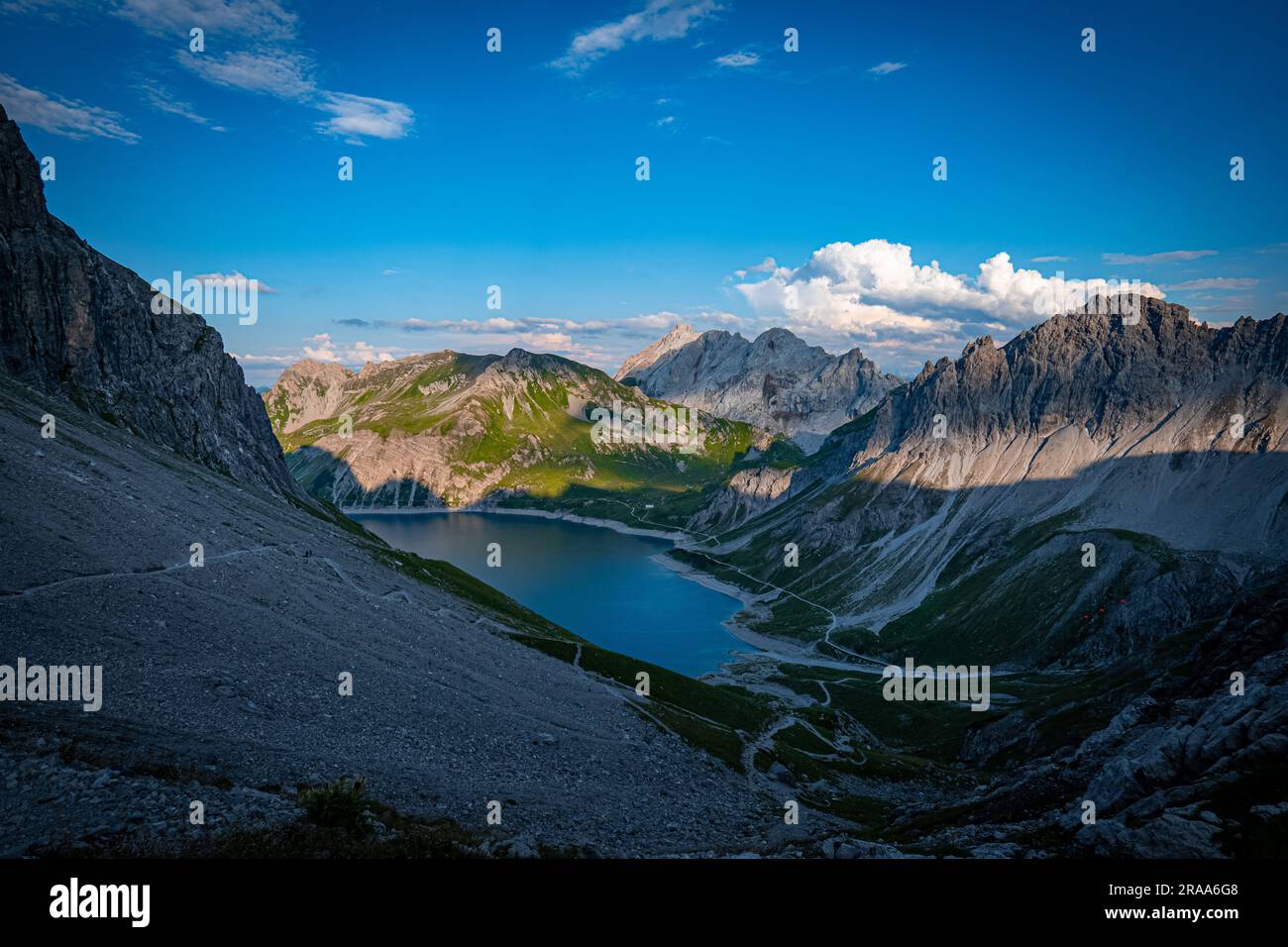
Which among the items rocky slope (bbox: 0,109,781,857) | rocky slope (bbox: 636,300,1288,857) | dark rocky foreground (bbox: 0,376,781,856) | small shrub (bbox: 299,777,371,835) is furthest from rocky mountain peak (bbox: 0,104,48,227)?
rocky slope (bbox: 636,300,1288,857)

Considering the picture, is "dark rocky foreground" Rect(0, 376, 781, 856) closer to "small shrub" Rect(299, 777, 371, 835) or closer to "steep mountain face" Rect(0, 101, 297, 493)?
"small shrub" Rect(299, 777, 371, 835)

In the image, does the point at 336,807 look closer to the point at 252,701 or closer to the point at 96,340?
the point at 252,701

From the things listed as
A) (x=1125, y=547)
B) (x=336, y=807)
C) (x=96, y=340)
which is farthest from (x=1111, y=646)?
(x=96, y=340)

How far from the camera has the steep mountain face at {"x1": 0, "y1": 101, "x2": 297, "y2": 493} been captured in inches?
3787

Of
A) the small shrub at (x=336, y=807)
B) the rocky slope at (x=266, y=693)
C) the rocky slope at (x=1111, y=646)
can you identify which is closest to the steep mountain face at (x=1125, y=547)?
the rocky slope at (x=1111, y=646)

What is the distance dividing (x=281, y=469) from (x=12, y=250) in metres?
63.3

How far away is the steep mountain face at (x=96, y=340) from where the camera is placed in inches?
3787

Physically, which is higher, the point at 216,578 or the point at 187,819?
the point at 216,578

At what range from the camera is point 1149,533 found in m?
157

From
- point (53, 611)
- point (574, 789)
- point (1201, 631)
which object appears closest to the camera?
point (53, 611)

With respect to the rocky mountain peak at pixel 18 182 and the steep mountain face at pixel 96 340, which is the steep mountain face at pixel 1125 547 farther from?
the rocky mountain peak at pixel 18 182

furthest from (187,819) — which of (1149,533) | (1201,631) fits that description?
(1149,533)
